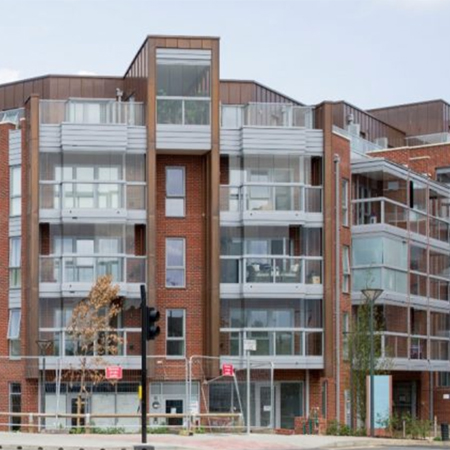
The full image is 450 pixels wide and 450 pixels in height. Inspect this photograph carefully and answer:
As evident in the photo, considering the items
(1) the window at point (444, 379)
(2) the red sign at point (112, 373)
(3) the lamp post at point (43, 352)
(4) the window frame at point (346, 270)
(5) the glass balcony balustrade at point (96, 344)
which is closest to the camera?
(3) the lamp post at point (43, 352)

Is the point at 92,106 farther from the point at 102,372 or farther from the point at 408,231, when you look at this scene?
the point at 408,231

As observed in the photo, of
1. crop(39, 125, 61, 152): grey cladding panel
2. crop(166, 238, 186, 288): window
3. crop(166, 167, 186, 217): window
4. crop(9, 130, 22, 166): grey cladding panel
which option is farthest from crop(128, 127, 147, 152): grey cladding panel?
crop(9, 130, 22, 166): grey cladding panel

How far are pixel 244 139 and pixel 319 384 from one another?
382 inches

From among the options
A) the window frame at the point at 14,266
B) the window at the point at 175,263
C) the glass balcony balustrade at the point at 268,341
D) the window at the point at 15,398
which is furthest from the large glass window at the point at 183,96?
the window at the point at 15,398

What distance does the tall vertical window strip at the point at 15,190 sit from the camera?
48906 millimetres

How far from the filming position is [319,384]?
4988 cm

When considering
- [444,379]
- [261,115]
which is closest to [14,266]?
[261,115]

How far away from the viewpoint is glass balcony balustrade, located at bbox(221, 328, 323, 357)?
4881cm

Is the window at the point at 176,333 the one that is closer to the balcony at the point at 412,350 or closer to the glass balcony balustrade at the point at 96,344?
the glass balcony balustrade at the point at 96,344

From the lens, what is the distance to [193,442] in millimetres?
36531

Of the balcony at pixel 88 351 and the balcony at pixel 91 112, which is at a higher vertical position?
the balcony at pixel 91 112

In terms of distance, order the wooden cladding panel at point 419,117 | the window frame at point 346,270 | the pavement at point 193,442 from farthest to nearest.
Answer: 1. the wooden cladding panel at point 419,117
2. the window frame at point 346,270
3. the pavement at point 193,442

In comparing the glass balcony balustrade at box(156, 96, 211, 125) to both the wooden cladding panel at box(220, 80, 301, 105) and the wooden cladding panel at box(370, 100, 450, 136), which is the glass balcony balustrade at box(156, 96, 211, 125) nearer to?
the wooden cladding panel at box(220, 80, 301, 105)

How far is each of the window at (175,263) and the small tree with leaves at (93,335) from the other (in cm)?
285
